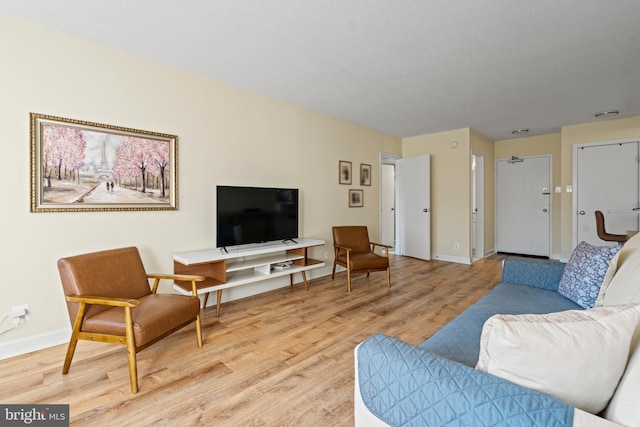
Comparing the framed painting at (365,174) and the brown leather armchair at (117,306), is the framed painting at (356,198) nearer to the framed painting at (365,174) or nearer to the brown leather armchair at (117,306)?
the framed painting at (365,174)

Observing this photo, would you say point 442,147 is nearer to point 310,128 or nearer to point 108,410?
point 310,128

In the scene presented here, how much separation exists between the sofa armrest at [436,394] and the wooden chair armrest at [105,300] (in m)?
1.41

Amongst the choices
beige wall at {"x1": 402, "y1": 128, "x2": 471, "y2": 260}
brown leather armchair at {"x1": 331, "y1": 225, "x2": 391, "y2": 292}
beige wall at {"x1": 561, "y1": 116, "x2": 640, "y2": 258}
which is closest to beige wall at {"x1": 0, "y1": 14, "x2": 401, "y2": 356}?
brown leather armchair at {"x1": 331, "y1": 225, "x2": 391, "y2": 292}

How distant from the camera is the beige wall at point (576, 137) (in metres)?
4.52

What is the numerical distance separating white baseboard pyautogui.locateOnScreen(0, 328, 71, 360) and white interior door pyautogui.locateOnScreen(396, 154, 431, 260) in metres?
5.05

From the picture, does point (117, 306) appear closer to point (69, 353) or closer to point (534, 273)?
point (69, 353)

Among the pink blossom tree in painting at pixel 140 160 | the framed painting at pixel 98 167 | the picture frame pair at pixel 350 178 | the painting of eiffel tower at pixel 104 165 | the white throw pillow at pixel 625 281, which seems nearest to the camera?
the white throw pillow at pixel 625 281

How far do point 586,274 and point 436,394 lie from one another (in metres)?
1.74

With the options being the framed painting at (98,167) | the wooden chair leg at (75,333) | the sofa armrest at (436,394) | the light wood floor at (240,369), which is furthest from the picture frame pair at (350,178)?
the sofa armrest at (436,394)

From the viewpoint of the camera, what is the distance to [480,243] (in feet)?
19.1

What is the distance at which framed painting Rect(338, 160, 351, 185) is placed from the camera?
4578 millimetres

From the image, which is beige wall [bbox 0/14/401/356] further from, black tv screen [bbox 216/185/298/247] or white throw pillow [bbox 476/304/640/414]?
white throw pillow [bbox 476/304/640/414]

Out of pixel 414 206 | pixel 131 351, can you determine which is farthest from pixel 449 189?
pixel 131 351

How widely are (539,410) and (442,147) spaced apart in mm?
5297
